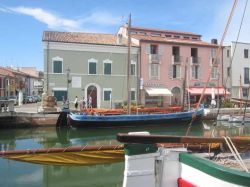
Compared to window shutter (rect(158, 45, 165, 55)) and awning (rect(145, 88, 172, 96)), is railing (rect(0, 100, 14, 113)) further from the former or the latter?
window shutter (rect(158, 45, 165, 55))

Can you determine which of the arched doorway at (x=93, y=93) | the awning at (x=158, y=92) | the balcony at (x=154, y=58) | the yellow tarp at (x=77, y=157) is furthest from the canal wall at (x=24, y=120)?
the yellow tarp at (x=77, y=157)

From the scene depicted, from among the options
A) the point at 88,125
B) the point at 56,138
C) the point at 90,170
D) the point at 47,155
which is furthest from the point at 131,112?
the point at 47,155

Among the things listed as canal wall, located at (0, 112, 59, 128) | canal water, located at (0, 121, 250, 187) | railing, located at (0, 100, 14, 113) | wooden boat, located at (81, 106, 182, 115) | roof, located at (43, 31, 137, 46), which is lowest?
canal water, located at (0, 121, 250, 187)

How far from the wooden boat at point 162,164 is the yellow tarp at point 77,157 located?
109 cm

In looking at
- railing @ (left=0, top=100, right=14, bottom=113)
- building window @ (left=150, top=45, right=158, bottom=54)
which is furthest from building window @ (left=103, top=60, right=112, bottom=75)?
railing @ (left=0, top=100, right=14, bottom=113)

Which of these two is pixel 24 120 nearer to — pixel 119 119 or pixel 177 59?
pixel 119 119

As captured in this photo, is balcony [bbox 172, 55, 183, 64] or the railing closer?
the railing

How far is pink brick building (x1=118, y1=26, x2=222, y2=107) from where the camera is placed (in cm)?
3809

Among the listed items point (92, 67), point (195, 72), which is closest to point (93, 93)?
point (92, 67)

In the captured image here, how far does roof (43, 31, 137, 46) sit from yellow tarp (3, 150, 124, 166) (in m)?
29.2

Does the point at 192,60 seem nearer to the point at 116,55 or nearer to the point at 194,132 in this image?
the point at 116,55

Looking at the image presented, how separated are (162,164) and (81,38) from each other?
3252 centimetres

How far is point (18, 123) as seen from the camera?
2631 centimetres

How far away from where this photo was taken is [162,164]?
5.36 meters
